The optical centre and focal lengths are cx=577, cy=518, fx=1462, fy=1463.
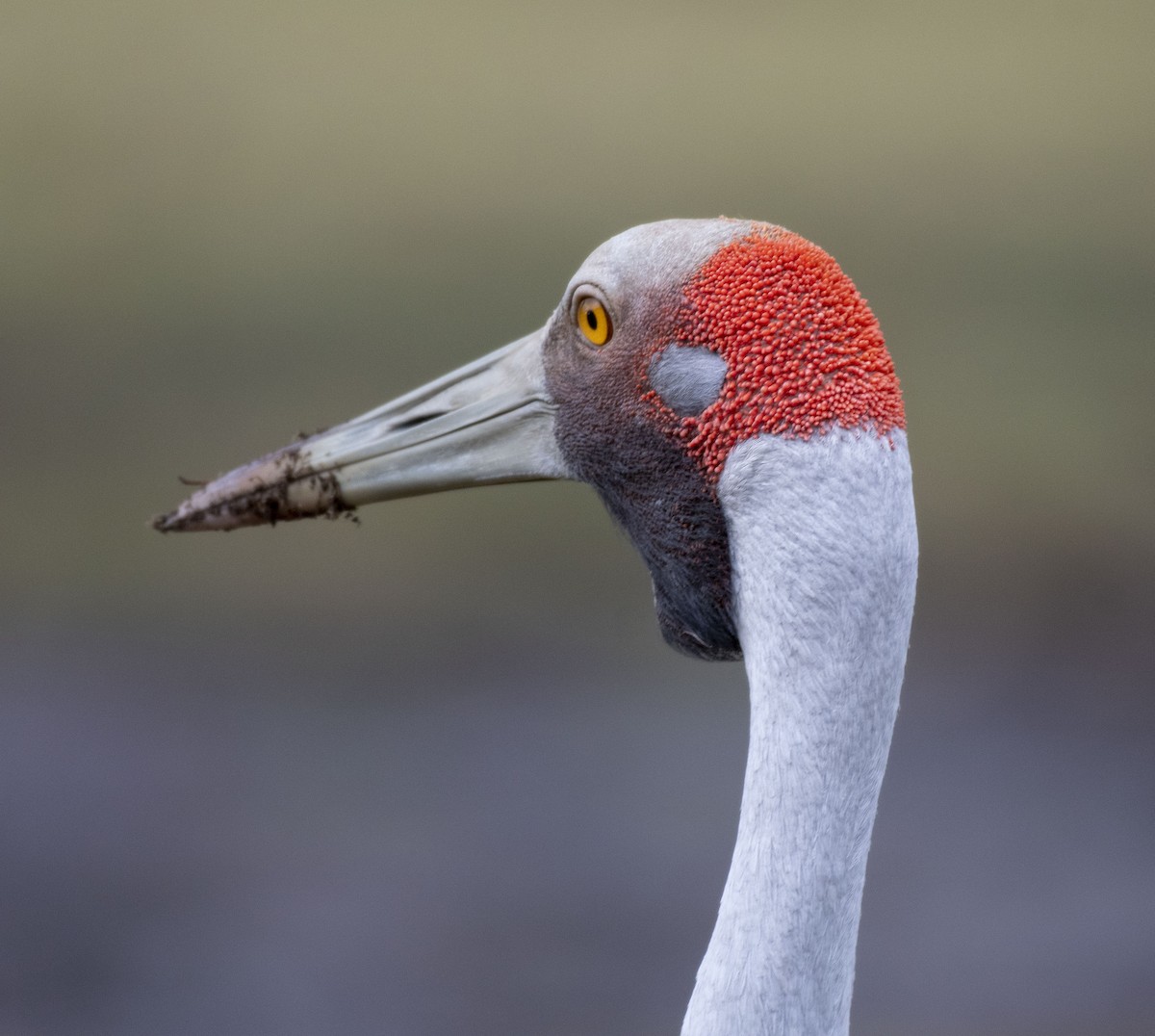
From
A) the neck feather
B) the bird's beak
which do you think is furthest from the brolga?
the bird's beak

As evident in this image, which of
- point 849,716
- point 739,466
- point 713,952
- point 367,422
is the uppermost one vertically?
point 367,422

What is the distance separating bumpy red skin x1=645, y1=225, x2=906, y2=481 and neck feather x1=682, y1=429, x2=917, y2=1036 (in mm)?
31

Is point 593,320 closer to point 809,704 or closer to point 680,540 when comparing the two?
point 680,540

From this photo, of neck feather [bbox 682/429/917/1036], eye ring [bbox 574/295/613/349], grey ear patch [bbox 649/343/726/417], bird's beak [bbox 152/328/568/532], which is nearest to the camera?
neck feather [bbox 682/429/917/1036]

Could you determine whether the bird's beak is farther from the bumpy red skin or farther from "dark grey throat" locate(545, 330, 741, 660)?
the bumpy red skin

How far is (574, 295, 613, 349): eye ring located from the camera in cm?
196

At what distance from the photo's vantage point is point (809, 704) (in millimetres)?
1739

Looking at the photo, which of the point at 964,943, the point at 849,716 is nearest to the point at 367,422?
the point at 849,716

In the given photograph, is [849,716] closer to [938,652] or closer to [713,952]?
[713,952]

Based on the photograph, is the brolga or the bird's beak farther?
the bird's beak

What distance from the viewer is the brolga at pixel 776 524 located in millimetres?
1719

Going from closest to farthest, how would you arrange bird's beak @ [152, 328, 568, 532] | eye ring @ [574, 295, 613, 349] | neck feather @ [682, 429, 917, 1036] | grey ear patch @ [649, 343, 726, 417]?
neck feather @ [682, 429, 917, 1036] < grey ear patch @ [649, 343, 726, 417] < eye ring @ [574, 295, 613, 349] < bird's beak @ [152, 328, 568, 532]

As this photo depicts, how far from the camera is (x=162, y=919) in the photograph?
16.7 ft

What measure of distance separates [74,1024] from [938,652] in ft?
12.8
